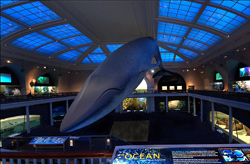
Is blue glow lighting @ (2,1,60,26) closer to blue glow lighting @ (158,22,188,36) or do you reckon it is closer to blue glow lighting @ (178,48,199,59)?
blue glow lighting @ (158,22,188,36)

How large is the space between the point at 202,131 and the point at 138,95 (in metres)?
14.9

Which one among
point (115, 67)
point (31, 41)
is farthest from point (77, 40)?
point (115, 67)

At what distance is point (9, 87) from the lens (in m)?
24.9

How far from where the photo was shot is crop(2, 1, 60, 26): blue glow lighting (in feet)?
45.7

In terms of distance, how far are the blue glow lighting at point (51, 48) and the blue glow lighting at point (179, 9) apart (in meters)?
17.8

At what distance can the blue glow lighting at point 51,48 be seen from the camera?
2392 centimetres

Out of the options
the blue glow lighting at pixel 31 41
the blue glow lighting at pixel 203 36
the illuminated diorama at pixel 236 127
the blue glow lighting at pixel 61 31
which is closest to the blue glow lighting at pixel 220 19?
the blue glow lighting at pixel 203 36

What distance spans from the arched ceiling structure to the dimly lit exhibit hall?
0.10 metres

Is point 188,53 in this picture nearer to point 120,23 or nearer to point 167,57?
point 167,57

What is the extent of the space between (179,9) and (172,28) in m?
4.93

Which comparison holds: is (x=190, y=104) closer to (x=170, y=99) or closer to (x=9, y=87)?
(x=170, y=99)

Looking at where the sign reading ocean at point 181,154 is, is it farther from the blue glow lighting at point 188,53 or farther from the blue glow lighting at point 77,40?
the blue glow lighting at point 188,53

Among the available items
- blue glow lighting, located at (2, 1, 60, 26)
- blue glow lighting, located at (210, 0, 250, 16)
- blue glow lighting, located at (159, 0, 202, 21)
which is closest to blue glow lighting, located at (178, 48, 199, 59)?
blue glow lighting, located at (159, 0, 202, 21)

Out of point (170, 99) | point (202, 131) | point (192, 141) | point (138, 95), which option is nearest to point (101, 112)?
point (192, 141)
